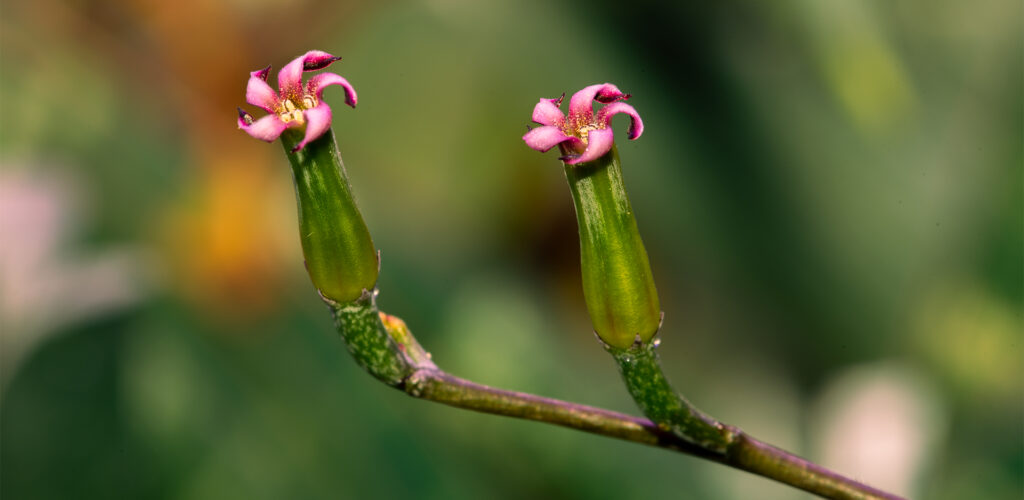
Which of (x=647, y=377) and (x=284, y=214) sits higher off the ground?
(x=647, y=377)

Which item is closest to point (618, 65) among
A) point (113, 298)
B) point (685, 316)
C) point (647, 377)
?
point (685, 316)

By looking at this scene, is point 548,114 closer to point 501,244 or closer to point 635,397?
point 635,397

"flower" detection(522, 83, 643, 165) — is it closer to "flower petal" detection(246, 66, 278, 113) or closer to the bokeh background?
"flower petal" detection(246, 66, 278, 113)

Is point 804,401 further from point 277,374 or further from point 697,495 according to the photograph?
point 277,374

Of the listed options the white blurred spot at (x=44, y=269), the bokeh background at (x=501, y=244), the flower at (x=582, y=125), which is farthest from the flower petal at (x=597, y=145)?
the white blurred spot at (x=44, y=269)

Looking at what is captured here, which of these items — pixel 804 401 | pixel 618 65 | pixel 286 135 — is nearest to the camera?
pixel 286 135

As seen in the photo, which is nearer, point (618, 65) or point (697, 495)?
point (697, 495)

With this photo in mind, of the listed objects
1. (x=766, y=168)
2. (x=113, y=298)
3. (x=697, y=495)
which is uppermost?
(x=766, y=168)

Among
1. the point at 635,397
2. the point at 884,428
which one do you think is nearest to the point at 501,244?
the point at 884,428
